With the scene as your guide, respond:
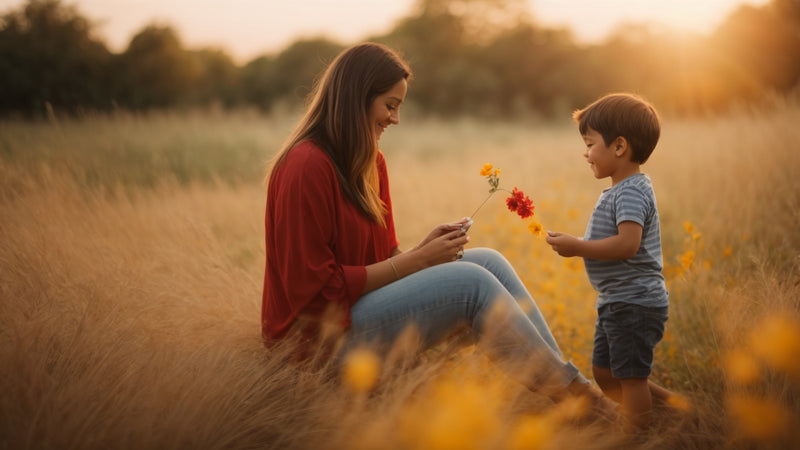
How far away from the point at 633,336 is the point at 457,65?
23.6 m

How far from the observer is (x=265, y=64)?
22.9 metres

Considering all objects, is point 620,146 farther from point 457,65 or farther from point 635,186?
point 457,65

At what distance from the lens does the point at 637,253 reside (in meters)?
2.00

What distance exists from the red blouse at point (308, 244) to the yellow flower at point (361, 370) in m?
0.14

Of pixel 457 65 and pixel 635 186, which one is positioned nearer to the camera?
pixel 635 186

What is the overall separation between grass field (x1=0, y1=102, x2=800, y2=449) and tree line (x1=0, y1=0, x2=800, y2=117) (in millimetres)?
1736

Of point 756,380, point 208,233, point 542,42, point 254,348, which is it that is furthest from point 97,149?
point 542,42

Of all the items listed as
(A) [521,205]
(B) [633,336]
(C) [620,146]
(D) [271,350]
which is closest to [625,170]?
(C) [620,146]

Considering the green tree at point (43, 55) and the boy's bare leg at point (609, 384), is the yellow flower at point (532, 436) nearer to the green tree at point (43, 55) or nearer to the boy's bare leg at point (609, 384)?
the boy's bare leg at point (609, 384)

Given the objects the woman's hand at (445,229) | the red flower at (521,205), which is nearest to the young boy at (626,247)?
the red flower at (521,205)

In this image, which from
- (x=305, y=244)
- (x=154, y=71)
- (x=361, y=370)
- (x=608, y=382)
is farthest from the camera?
(x=154, y=71)

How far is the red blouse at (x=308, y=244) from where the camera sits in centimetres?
189

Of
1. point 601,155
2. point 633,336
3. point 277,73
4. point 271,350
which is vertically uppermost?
point 277,73

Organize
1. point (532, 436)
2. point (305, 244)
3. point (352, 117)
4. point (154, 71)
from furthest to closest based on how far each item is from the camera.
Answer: point (154, 71)
point (352, 117)
point (305, 244)
point (532, 436)
